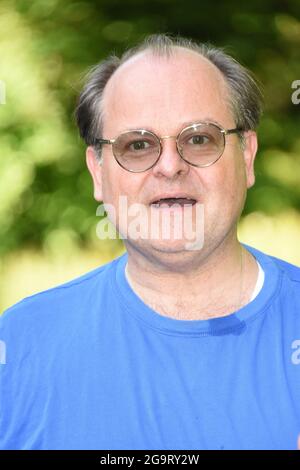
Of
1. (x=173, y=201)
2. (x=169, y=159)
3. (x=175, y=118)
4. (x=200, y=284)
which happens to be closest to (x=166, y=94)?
(x=175, y=118)

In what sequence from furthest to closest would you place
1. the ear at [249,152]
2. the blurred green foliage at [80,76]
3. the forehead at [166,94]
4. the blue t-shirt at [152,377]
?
the blurred green foliage at [80,76] < the ear at [249,152] < the forehead at [166,94] < the blue t-shirt at [152,377]

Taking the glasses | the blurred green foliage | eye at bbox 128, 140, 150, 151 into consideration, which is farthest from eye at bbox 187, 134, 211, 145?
the blurred green foliage

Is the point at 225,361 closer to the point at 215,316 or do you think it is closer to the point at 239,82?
the point at 215,316

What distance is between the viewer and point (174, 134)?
206 cm

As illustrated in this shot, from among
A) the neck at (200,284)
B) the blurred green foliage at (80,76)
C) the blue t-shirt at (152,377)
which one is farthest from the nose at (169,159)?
the blurred green foliage at (80,76)

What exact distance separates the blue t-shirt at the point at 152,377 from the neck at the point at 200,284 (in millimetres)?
55

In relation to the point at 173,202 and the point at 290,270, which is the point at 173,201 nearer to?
the point at 173,202

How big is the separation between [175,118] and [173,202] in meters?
0.22

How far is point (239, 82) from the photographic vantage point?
2283mm

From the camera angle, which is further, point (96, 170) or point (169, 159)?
point (96, 170)

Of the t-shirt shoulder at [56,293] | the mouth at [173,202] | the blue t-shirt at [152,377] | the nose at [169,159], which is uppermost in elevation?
the nose at [169,159]

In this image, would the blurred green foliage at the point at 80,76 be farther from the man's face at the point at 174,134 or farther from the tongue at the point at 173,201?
the tongue at the point at 173,201

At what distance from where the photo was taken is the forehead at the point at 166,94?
207 cm

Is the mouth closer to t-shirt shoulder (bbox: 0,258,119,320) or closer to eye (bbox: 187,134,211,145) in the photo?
eye (bbox: 187,134,211,145)
